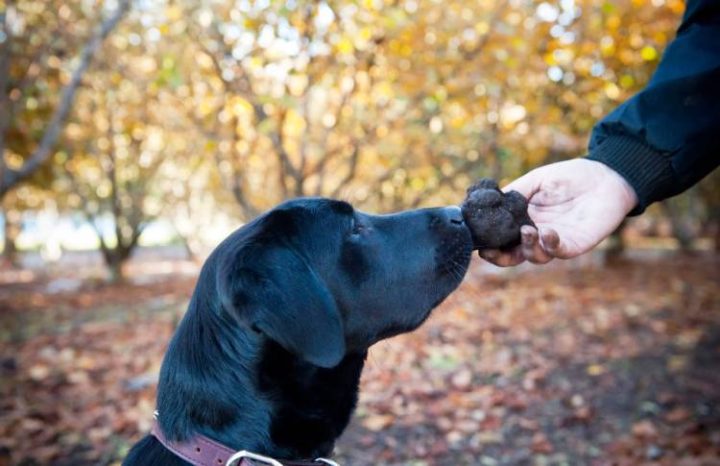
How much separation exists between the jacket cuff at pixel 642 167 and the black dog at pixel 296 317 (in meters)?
0.66

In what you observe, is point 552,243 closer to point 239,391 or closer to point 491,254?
point 491,254

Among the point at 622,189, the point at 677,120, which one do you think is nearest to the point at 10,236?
the point at 622,189

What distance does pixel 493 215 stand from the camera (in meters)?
2.41

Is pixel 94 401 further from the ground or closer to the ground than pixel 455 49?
closer to the ground

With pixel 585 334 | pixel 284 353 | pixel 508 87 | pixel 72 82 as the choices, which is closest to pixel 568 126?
pixel 508 87

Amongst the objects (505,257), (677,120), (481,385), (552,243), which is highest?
(677,120)

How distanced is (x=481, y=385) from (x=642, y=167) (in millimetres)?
3883

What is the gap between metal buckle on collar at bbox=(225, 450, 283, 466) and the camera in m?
1.95

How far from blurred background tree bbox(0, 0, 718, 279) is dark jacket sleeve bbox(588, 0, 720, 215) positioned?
3.21 meters

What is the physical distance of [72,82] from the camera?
510cm

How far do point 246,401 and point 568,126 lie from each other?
7.73 metres

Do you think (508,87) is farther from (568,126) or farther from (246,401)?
(246,401)

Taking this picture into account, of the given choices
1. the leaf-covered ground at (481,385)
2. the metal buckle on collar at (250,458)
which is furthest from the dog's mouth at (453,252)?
the leaf-covered ground at (481,385)

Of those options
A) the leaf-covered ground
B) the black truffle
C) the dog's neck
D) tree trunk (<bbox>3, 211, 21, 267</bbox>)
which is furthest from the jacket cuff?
tree trunk (<bbox>3, 211, 21, 267</bbox>)
